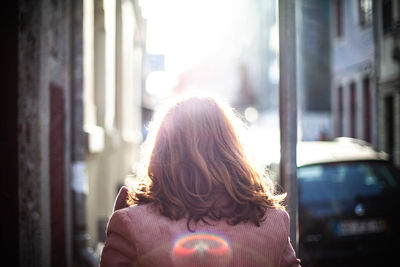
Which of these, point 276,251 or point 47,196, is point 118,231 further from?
point 47,196

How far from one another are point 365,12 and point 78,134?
14.7 metres

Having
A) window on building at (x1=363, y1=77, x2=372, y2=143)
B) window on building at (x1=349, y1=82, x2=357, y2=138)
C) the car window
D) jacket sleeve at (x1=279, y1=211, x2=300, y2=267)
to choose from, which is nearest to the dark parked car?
the car window

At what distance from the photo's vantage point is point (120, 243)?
171 centimetres

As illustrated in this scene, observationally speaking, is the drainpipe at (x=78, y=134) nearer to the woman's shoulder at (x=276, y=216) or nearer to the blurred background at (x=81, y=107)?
the blurred background at (x=81, y=107)

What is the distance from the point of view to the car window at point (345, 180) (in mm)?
4664

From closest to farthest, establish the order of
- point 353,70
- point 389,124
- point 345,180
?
1. point 345,180
2. point 389,124
3. point 353,70

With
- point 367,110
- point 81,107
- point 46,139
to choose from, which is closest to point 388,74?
point 367,110

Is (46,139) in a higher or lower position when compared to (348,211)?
higher

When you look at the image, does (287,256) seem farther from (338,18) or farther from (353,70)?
(338,18)

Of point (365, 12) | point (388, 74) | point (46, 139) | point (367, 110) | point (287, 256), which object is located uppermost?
point (365, 12)

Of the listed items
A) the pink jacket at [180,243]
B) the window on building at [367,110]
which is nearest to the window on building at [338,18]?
the window on building at [367,110]

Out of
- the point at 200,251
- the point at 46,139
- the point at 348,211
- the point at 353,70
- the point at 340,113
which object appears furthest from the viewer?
the point at 340,113

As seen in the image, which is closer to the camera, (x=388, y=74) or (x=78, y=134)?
(x=78, y=134)

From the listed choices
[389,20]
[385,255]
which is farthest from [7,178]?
[389,20]
